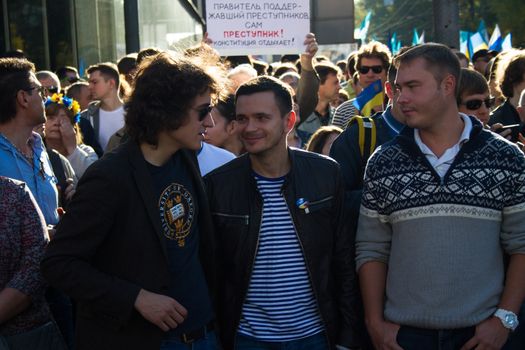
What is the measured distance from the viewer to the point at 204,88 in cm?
385

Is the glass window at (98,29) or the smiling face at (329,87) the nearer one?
the smiling face at (329,87)

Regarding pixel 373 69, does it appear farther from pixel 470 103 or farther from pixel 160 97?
pixel 160 97

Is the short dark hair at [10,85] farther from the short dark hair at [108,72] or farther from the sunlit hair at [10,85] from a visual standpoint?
the short dark hair at [108,72]

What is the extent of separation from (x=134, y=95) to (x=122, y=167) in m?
0.38

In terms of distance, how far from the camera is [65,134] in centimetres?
702

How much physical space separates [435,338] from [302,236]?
0.76 metres

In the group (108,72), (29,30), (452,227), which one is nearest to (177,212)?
(452,227)

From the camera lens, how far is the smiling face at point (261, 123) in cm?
417

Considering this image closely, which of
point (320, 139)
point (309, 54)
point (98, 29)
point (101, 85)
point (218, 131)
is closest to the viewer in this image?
point (218, 131)

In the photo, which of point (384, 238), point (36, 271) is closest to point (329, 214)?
point (384, 238)

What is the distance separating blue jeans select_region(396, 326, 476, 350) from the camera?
3824mm

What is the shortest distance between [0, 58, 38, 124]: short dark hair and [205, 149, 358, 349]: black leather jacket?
1377 mm

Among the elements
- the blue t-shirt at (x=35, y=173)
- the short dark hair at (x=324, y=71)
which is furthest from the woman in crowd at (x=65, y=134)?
the short dark hair at (x=324, y=71)

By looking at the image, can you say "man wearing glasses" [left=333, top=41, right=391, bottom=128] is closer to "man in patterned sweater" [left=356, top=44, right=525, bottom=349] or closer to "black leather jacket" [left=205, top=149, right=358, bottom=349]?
"black leather jacket" [left=205, top=149, right=358, bottom=349]
